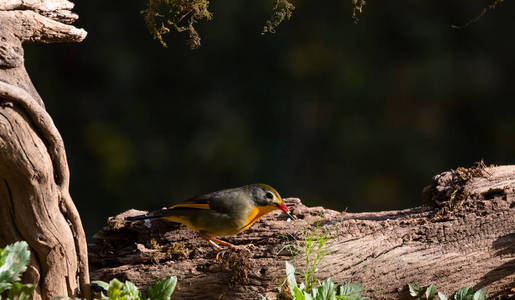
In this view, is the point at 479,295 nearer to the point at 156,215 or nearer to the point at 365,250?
the point at 365,250

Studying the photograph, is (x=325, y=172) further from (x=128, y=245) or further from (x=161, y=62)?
(x=128, y=245)

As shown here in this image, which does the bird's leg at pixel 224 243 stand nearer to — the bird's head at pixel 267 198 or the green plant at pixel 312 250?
the bird's head at pixel 267 198

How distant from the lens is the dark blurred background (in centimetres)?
776

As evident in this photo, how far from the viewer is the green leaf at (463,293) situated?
3771mm

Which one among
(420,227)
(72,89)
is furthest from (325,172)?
(420,227)

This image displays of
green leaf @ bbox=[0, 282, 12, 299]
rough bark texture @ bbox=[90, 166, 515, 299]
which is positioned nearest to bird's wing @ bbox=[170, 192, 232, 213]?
rough bark texture @ bbox=[90, 166, 515, 299]

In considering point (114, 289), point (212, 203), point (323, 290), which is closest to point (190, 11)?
point (212, 203)

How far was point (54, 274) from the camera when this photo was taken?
3.53m

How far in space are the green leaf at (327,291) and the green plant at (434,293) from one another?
0.55 metres

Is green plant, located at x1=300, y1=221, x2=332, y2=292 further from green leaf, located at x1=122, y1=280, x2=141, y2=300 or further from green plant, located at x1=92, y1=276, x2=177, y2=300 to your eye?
green leaf, located at x1=122, y1=280, x2=141, y2=300

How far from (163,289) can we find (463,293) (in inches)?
70.8

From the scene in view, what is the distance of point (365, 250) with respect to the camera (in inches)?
153

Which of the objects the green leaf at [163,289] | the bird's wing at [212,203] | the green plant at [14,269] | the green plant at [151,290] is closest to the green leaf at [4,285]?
the green plant at [14,269]

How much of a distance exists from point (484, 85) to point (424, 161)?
48.4 inches
